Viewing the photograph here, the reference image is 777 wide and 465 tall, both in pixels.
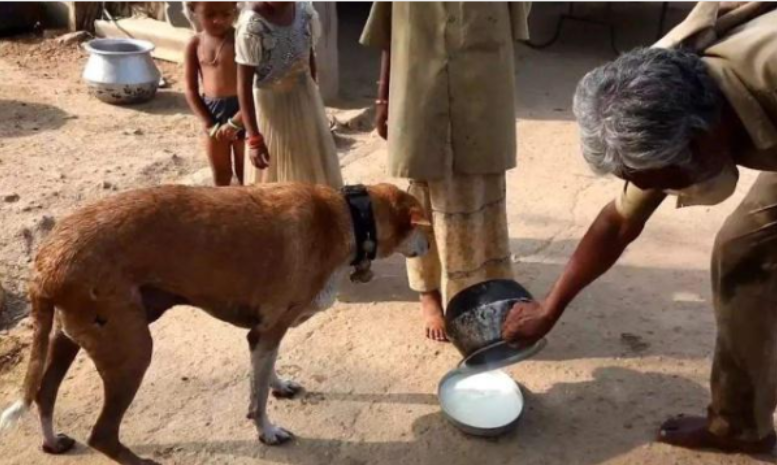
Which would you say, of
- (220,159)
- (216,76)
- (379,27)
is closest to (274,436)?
(379,27)

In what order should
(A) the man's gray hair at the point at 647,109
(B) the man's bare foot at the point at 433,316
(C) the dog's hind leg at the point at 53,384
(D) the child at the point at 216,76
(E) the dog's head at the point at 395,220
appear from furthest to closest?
(D) the child at the point at 216,76 → (B) the man's bare foot at the point at 433,316 → (E) the dog's head at the point at 395,220 → (C) the dog's hind leg at the point at 53,384 → (A) the man's gray hair at the point at 647,109

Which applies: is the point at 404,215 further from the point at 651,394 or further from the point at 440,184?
the point at 651,394

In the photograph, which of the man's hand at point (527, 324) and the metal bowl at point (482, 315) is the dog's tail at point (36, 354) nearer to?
the metal bowl at point (482, 315)

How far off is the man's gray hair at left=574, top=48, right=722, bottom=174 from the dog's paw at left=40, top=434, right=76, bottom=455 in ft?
7.60

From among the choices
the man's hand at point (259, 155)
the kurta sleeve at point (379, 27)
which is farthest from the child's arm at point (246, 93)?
the kurta sleeve at point (379, 27)

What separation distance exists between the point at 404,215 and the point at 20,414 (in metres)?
1.57

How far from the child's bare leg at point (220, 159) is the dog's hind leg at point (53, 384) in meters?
1.80

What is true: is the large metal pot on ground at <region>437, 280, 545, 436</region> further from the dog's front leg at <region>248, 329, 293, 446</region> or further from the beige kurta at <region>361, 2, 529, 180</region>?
the beige kurta at <region>361, 2, 529, 180</region>

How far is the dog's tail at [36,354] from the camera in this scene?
3.20m

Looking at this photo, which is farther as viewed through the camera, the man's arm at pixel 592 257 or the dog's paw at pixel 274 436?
the dog's paw at pixel 274 436

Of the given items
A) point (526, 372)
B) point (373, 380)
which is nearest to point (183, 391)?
point (373, 380)

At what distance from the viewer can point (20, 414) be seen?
335 cm

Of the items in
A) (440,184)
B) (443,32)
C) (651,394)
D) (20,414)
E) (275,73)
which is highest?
(443,32)

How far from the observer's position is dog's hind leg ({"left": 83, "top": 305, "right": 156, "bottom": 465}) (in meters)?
3.24
